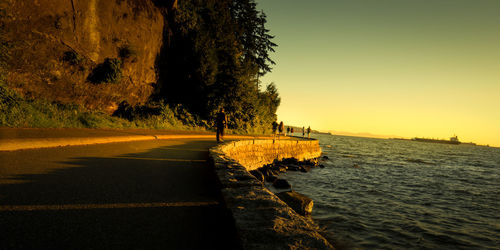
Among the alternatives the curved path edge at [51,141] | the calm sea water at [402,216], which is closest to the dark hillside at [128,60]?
the curved path edge at [51,141]

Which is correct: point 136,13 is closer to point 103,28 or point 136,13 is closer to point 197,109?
point 103,28

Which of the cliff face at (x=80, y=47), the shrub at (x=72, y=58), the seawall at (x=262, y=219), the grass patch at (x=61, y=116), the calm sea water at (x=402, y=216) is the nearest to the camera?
the seawall at (x=262, y=219)

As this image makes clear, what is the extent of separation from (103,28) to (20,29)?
4.72 metres

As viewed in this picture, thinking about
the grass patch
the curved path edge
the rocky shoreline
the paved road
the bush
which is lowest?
the rocky shoreline

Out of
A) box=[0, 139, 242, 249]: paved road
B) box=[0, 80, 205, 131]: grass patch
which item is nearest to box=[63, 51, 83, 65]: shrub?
box=[0, 80, 205, 131]: grass patch

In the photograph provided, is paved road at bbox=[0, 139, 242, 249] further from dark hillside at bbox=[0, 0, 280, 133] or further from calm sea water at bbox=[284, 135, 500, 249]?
dark hillside at bbox=[0, 0, 280, 133]

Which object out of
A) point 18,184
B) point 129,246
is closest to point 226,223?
point 129,246

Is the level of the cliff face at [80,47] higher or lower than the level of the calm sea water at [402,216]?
higher

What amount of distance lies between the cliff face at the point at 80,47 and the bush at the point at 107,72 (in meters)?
0.14

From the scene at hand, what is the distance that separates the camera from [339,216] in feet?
26.0

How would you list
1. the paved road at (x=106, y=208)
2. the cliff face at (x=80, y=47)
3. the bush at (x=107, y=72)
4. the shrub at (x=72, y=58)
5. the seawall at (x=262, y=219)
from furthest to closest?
the bush at (x=107, y=72), the shrub at (x=72, y=58), the cliff face at (x=80, y=47), the paved road at (x=106, y=208), the seawall at (x=262, y=219)

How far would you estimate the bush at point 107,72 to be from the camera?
1570cm

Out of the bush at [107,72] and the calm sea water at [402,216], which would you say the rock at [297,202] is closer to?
the calm sea water at [402,216]

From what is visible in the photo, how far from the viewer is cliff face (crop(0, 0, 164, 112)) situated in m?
12.2
